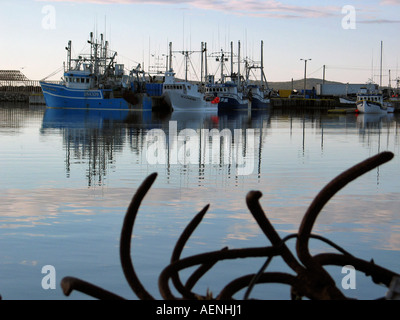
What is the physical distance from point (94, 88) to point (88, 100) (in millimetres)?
2642

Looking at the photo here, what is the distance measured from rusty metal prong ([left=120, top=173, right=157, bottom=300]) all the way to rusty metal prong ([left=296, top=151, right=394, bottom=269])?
0.55 meters

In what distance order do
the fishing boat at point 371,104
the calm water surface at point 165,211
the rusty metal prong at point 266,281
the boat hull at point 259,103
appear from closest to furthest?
the rusty metal prong at point 266,281 → the calm water surface at point 165,211 → the fishing boat at point 371,104 → the boat hull at point 259,103

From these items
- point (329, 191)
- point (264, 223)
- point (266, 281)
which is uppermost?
point (329, 191)

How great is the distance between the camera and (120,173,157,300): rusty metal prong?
7.21ft

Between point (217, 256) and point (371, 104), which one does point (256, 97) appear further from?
point (217, 256)

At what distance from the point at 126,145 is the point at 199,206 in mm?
17163

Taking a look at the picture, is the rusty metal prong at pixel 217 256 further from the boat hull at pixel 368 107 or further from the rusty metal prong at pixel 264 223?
the boat hull at pixel 368 107

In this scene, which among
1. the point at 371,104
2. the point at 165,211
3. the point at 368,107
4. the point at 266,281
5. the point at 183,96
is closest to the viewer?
the point at 266,281

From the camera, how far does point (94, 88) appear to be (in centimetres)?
9594

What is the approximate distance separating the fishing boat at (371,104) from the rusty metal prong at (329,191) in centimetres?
10162

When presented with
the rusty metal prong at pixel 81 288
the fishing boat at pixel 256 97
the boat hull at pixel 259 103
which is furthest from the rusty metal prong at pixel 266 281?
the boat hull at pixel 259 103

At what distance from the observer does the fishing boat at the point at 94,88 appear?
309ft

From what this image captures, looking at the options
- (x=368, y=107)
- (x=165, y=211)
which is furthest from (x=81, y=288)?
(x=368, y=107)

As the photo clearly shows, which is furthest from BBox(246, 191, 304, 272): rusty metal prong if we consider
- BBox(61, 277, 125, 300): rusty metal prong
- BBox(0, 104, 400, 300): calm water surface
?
BBox(0, 104, 400, 300): calm water surface
